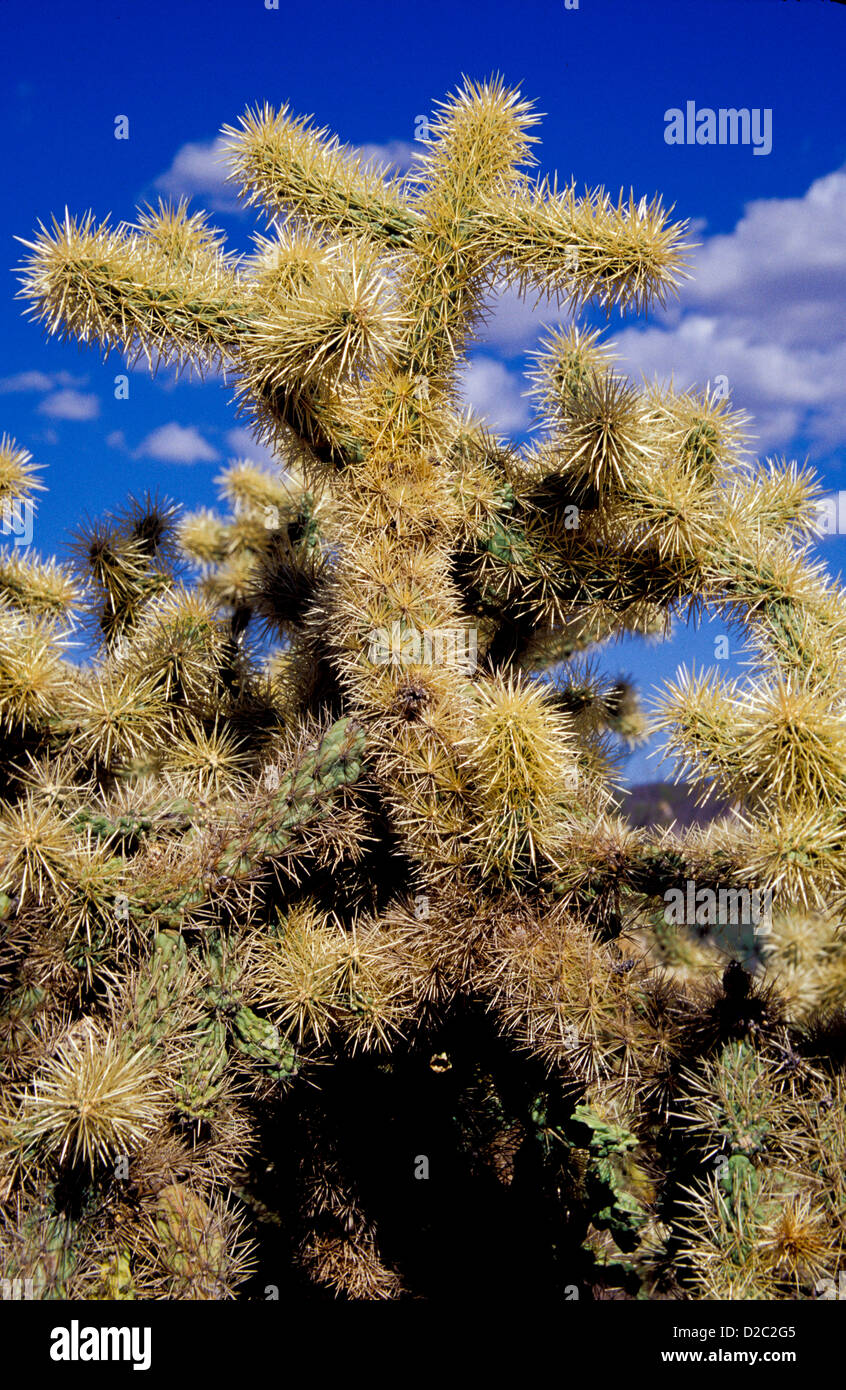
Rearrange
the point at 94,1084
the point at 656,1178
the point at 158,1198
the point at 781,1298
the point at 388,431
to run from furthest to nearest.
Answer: the point at 656,1178
the point at 388,431
the point at 158,1198
the point at 781,1298
the point at 94,1084

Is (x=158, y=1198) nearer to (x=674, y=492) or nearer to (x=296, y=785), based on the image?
(x=296, y=785)

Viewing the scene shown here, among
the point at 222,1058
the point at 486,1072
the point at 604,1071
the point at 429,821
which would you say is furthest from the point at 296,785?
the point at 486,1072

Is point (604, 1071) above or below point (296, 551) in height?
below

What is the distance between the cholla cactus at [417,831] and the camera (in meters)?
2.83

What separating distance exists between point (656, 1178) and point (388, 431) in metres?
2.53

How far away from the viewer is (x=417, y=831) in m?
3.13

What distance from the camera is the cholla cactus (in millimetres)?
2830

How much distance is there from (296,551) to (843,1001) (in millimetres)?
2710

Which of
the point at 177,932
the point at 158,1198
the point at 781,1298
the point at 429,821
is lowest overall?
the point at 781,1298

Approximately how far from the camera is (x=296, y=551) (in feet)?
14.1

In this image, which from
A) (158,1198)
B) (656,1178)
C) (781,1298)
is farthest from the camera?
(656,1178)

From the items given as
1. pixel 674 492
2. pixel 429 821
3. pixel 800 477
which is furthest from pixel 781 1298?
pixel 800 477

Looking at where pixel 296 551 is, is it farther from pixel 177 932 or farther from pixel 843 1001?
pixel 843 1001

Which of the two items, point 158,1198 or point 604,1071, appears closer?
point 158,1198
